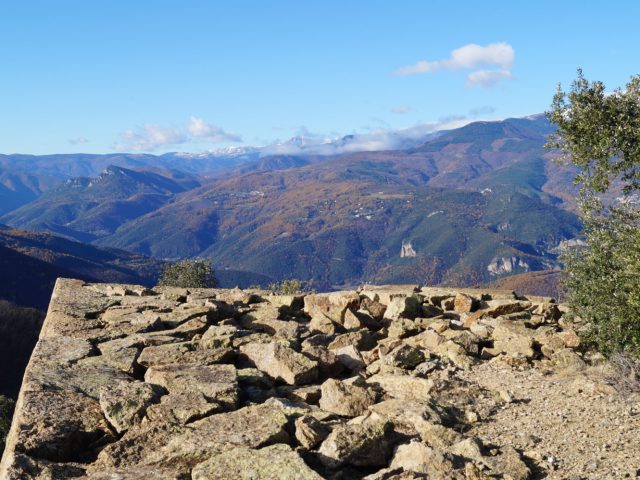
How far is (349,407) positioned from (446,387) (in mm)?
2947

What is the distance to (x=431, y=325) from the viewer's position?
19891 millimetres

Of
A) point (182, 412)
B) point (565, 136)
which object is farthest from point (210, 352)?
point (565, 136)

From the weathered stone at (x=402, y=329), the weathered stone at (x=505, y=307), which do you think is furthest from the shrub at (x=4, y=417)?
the weathered stone at (x=505, y=307)

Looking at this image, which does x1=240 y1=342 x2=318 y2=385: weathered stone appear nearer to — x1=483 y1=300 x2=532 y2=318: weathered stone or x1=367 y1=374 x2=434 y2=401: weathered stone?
x1=367 y1=374 x2=434 y2=401: weathered stone

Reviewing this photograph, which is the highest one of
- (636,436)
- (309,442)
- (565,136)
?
(565,136)

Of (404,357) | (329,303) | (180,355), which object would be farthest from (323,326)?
(180,355)

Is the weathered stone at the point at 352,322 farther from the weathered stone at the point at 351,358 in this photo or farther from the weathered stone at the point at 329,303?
the weathered stone at the point at 351,358

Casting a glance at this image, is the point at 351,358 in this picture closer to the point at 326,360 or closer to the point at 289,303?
the point at 326,360

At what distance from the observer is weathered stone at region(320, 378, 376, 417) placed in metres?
12.6

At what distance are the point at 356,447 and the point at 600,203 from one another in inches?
554

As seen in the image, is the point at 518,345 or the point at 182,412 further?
the point at 518,345

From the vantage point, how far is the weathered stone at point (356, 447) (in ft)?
32.8

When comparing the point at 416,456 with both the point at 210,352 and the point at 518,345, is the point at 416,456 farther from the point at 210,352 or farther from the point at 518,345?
the point at 518,345

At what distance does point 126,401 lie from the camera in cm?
1186
